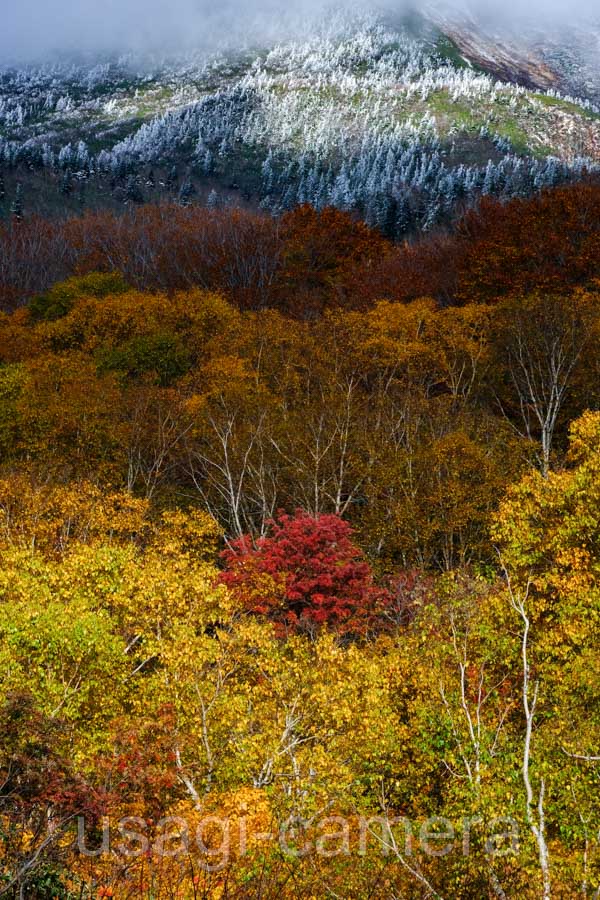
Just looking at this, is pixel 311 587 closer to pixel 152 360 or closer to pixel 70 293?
pixel 152 360

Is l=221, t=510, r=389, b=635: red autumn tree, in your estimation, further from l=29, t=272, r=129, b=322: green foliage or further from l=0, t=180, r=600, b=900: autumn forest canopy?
l=29, t=272, r=129, b=322: green foliage

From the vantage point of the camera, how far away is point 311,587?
3294 cm

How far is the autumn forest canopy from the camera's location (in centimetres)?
1694

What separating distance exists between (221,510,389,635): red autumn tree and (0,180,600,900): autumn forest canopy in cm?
19

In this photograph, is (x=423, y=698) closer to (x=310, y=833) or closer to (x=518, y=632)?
(x=518, y=632)

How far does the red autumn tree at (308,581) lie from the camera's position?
3181 cm

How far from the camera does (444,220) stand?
13062 cm

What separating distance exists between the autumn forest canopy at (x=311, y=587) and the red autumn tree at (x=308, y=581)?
0.64ft

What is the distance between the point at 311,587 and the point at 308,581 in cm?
50

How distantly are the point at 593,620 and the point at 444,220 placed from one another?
119 m

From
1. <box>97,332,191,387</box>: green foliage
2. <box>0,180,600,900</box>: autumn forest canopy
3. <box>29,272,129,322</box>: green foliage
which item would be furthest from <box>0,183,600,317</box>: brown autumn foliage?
<box>97,332,191,387</box>: green foliage

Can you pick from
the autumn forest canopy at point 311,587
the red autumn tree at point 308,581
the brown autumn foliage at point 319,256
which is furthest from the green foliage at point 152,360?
the red autumn tree at point 308,581

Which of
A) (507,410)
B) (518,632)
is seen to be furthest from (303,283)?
(518,632)

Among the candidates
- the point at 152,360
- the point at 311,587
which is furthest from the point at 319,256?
the point at 311,587
